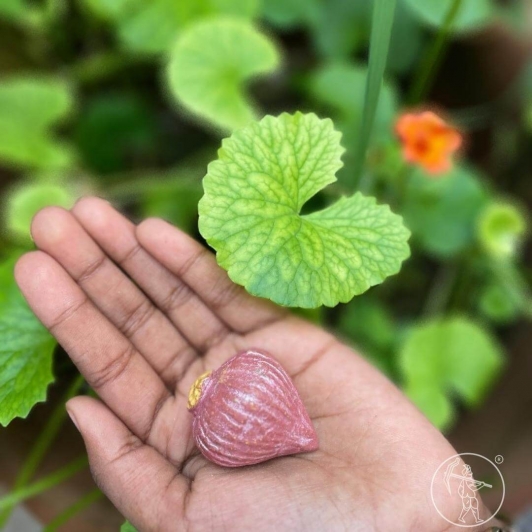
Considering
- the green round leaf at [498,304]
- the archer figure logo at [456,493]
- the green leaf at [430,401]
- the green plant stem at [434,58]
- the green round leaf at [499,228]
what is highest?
the green plant stem at [434,58]

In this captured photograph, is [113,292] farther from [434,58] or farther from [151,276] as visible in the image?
[434,58]

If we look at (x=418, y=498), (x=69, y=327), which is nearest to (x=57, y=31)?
(x=69, y=327)

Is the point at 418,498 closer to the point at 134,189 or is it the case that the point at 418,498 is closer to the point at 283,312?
the point at 283,312

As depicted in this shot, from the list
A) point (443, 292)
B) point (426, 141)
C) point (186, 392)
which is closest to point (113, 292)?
point (186, 392)

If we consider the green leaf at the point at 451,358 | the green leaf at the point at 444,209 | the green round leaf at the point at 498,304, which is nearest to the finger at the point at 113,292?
the green leaf at the point at 451,358

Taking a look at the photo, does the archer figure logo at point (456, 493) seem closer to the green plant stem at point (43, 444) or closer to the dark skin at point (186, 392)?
the dark skin at point (186, 392)

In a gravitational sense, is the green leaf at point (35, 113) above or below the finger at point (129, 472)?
above

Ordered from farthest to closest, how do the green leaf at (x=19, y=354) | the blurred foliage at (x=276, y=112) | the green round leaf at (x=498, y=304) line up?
the green round leaf at (x=498, y=304)
the blurred foliage at (x=276, y=112)
the green leaf at (x=19, y=354)
